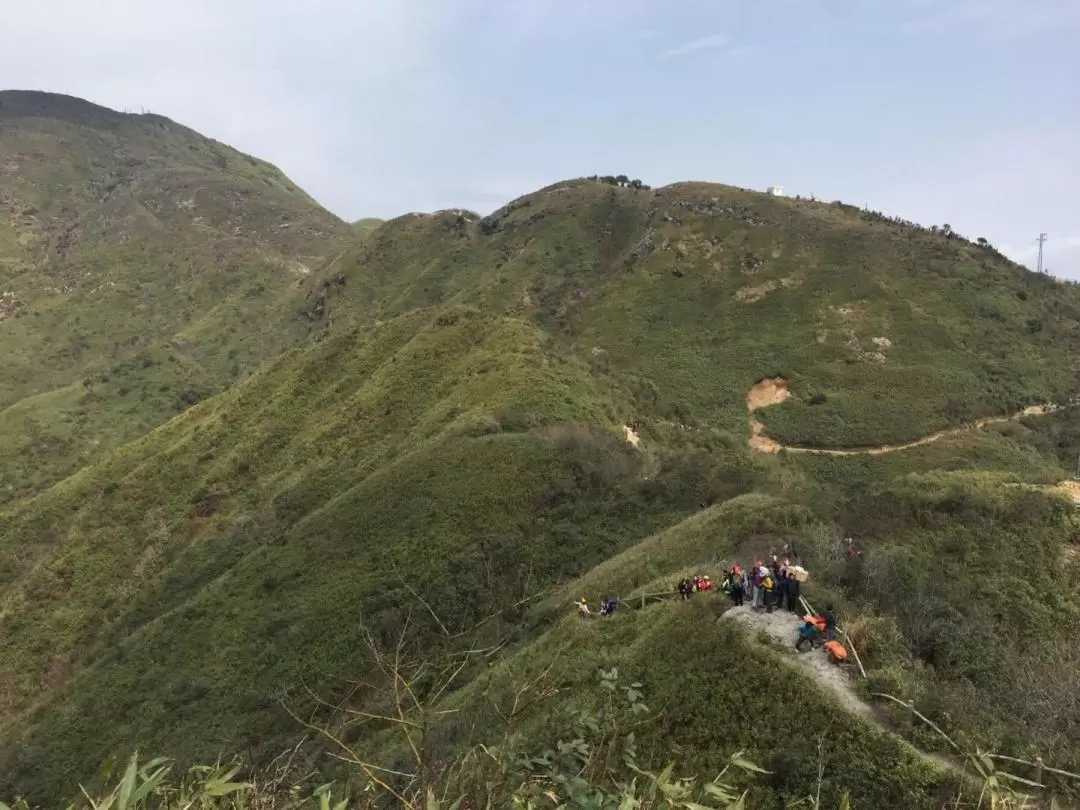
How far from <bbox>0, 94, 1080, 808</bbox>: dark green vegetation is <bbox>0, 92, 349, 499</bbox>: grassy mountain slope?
1.42m

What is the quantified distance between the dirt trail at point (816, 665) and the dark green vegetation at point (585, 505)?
388 millimetres

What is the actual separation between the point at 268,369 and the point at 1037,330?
8294 cm

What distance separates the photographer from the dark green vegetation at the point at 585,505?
16.5 metres

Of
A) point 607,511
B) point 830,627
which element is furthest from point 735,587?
point 607,511

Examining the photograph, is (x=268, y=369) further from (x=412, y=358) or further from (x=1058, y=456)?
(x=1058, y=456)

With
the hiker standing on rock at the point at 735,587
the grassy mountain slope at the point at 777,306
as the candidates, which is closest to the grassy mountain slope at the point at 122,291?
the grassy mountain slope at the point at 777,306

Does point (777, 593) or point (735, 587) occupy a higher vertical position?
point (777, 593)

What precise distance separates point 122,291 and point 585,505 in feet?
440

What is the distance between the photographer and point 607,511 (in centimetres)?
3619

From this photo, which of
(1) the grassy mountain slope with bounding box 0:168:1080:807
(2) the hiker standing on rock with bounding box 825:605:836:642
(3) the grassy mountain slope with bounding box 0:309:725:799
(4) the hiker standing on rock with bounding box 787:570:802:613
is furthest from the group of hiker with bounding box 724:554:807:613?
(3) the grassy mountain slope with bounding box 0:309:725:799

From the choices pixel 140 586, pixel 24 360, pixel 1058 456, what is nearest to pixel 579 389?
pixel 140 586

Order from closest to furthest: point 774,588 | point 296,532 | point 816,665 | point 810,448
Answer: point 816,665, point 774,588, point 296,532, point 810,448

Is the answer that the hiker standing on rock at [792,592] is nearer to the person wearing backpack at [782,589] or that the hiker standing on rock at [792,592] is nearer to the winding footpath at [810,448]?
the person wearing backpack at [782,589]

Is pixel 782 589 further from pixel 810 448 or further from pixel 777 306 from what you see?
pixel 777 306
